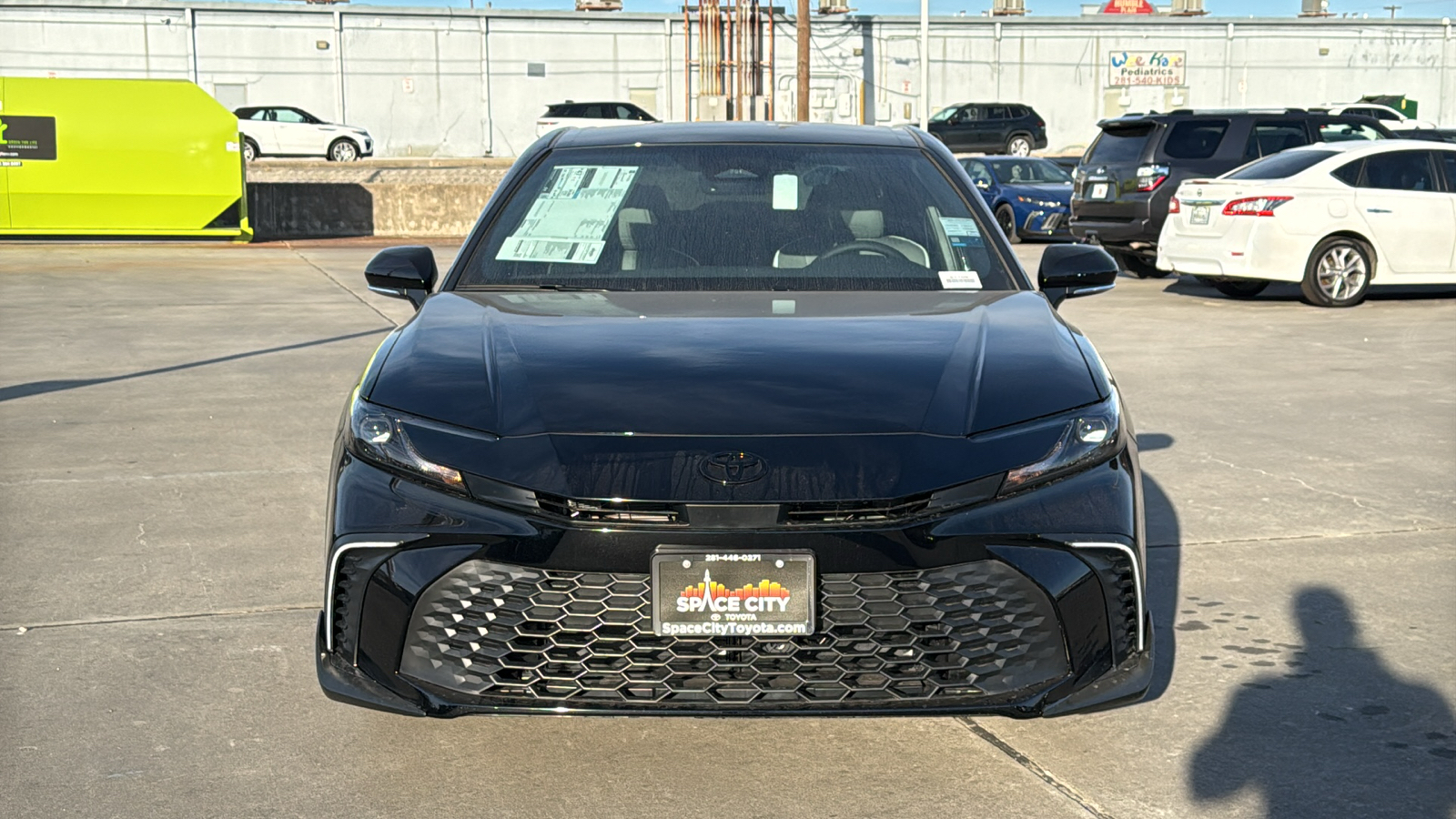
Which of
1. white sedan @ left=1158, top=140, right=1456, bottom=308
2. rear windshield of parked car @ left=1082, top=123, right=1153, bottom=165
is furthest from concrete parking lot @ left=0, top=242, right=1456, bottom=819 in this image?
rear windshield of parked car @ left=1082, top=123, right=1153, bottom=165

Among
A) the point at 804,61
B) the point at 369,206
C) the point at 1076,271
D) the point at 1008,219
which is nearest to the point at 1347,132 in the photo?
the point at 1008,219

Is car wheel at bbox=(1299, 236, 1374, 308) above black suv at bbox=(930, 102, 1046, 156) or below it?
below

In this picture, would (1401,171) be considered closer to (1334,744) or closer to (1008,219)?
(1008,219)

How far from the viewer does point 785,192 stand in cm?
462

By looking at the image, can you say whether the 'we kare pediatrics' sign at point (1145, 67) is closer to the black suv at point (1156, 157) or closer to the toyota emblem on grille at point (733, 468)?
the black suv at point (1156, 157)

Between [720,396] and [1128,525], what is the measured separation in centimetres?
87

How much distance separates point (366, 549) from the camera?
10.2 ft

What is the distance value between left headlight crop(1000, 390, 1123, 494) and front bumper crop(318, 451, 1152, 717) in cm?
4

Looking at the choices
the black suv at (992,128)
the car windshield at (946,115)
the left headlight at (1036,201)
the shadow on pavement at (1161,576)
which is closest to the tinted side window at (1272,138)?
the left headlight at (1036,201)

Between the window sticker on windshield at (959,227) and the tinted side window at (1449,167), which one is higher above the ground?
the window sticker on windshield at (959,227)

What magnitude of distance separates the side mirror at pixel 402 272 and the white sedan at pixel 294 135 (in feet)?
120

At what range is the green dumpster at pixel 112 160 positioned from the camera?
787 inches

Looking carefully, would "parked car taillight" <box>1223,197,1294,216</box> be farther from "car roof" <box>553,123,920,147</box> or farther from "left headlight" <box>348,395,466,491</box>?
"left headlight" <box>348,395,466,491</box>

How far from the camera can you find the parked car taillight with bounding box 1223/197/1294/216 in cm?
1359
